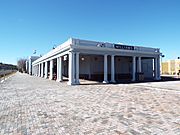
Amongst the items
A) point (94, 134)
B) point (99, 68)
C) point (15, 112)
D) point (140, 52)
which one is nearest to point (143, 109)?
point (94, 134)

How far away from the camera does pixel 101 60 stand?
27031 millimetres

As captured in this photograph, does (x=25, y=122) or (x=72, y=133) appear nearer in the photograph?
(x=72, y=133)

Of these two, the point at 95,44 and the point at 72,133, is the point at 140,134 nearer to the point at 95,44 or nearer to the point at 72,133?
the point at 72,133

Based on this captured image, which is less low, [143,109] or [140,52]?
[140,52]

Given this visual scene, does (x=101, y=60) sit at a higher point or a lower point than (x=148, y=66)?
higher

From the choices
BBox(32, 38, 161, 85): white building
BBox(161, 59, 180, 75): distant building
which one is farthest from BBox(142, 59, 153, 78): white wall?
BBox(161, 59, 180, 75): distant building

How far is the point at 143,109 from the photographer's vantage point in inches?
281

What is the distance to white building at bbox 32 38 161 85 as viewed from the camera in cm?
1894

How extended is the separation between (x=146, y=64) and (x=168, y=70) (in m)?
28.1

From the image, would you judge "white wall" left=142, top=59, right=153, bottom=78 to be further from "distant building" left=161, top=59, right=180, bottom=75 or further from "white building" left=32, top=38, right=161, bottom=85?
"distant building" left=161, top=59, right=180, bottom=75

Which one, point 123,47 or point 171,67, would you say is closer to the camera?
point 123,47

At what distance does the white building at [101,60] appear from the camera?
18.9m

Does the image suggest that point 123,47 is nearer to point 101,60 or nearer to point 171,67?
point 101,60

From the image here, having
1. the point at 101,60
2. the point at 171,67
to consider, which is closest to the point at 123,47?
the point at 101,60
